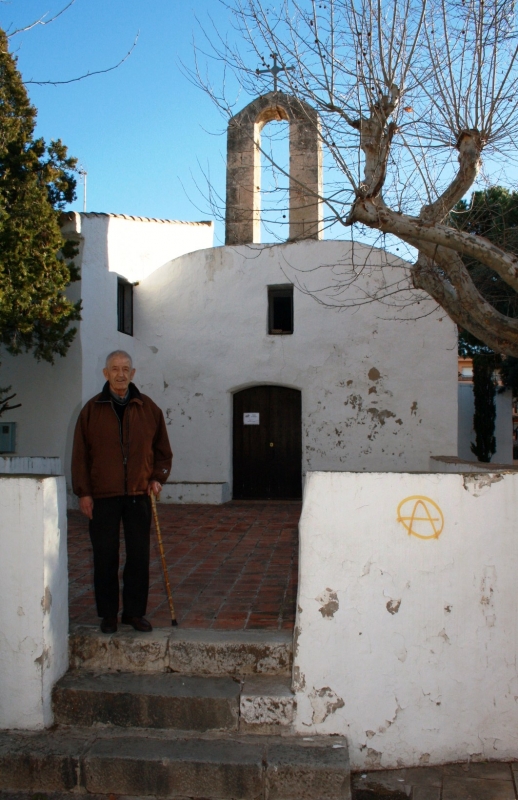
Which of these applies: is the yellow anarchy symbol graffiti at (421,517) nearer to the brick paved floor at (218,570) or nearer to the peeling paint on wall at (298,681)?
the peeling paint on wall at (298,681)

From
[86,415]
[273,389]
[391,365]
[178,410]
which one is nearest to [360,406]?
[391,365]

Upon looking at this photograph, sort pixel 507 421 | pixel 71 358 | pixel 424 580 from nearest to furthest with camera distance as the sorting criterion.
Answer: pixel 424 580
pixel 71 358
pixel 507 421

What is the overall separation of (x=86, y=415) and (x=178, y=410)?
6.88 m

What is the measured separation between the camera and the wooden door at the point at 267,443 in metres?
10.6

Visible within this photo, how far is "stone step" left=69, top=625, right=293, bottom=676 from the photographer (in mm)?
3797

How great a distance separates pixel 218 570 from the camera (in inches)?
225

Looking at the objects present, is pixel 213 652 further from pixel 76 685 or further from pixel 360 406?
pixel 360 406

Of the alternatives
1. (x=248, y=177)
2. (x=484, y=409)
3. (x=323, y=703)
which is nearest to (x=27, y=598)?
(x=323, y=703)

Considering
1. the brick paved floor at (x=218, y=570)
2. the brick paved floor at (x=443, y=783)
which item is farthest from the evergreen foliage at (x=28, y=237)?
the brick paved floor at (x=443, y=783)

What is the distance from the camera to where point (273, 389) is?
10.7 meters

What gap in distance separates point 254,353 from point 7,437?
4.07 metres

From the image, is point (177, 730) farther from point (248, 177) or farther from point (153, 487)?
point (248, 177)

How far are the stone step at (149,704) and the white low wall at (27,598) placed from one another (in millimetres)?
134

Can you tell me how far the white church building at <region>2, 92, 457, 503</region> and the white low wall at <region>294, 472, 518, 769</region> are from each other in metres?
6.38
